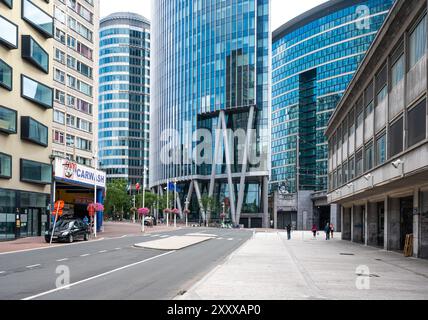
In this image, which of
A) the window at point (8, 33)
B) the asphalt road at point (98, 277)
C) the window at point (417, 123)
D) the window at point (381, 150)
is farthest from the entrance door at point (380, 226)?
the window at point (8, 33)

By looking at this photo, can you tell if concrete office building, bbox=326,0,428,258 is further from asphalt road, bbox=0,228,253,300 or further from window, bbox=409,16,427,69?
asphalt road, bbox=0,228,253,300

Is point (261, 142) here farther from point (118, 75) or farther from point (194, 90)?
point (118, 75)

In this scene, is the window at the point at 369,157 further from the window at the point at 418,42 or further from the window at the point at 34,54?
the window at the point at 34,54

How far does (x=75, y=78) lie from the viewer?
223 ft

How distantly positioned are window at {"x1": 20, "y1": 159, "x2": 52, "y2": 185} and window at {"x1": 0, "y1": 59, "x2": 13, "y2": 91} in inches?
243

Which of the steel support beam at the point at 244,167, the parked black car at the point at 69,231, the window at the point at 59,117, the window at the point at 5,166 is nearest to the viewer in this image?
the parked black car at the point at 69,231

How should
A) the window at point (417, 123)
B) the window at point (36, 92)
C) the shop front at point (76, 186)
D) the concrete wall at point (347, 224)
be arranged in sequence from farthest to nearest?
the concrete wall at point (347, 224) < the shop front at point (76, 186) < the window at point (36, 92) < the window at point (417, 123)

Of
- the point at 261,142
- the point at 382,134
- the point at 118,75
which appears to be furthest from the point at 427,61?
the point at 118,75

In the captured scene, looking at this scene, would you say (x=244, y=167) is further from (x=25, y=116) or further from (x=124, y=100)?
(x=124, y=100)

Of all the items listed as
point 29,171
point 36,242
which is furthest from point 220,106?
point 36,242

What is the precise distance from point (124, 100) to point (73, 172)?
130398 millimetres

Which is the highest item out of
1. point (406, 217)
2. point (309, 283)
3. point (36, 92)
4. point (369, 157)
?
point (36, 92)

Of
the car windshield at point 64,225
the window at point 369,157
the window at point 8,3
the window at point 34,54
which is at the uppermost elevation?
the window at point 8,3

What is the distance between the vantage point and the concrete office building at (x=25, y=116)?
39.3 metres
